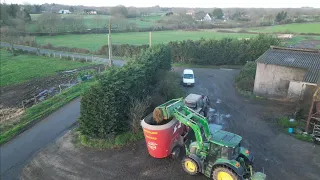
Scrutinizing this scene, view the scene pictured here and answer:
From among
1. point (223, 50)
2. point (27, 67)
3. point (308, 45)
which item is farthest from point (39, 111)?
point (308, 45)

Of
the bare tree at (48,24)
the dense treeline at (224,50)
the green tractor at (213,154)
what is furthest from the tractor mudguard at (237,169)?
the bare tree at (48,24)

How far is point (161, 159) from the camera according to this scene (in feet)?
43.0

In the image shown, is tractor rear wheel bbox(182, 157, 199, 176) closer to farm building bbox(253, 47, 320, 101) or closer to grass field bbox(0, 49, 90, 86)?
→ farm building bbox(253, 47, 320, 101)

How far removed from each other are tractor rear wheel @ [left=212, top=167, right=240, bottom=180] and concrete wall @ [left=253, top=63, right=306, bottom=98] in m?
13.9

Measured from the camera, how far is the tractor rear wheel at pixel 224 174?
10352 millimetres

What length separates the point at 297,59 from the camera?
21.5 metres

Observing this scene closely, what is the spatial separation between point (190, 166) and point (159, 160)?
1.97 m

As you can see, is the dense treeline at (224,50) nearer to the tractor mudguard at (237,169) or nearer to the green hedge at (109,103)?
the green hedge at (109,103)

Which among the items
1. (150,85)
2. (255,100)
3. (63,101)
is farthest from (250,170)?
(63,101)

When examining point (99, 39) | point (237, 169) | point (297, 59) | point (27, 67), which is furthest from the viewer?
point (99, 39)

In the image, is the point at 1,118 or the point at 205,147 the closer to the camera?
the point at 205,147

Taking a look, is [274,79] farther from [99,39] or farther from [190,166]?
[99,39]

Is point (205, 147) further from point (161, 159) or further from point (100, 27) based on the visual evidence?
point (100, 27)

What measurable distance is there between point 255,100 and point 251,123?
5.04m
